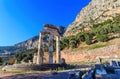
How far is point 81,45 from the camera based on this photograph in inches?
2045

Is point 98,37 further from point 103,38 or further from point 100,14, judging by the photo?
point 100,14

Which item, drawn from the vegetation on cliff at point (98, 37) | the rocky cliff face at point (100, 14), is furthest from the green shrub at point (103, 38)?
the rocky cliff face at point (100, 14)

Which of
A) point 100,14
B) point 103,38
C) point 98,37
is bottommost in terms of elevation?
point 103,38

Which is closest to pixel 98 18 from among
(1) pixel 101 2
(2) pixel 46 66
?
(1) pixel 101 2

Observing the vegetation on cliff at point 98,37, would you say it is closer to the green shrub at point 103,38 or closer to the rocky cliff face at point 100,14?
the green shrub at point 103,38

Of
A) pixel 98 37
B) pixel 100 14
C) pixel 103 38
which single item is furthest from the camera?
pixel 100 14

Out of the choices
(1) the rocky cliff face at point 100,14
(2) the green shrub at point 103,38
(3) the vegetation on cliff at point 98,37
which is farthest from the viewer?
(1) the rocky cliff face at point 100,14

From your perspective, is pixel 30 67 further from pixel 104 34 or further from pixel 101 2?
pixel 101 2

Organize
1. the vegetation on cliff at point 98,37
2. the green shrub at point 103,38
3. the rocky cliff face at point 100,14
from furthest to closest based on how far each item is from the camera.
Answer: the rocky cliff face at point 100,14 → the vegetation on cliff at point 98,37 → the green shrub at point 103,38

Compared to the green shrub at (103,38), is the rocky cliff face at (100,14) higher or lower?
higher

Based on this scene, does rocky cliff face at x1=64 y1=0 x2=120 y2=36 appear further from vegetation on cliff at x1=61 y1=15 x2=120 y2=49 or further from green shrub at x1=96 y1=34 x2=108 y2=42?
green shrub at x1=96 y1=34 x2=108 y2=42

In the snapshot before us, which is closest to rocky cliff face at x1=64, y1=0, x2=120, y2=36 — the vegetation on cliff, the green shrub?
the vegetation on cliff

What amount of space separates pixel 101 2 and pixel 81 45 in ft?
161

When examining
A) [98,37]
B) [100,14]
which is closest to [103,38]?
[98,37]
